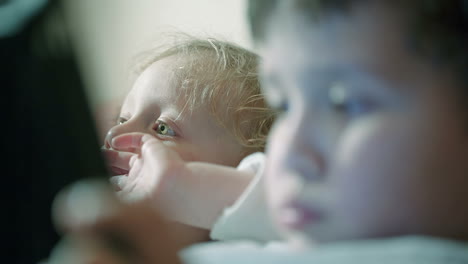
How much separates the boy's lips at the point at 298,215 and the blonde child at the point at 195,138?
0.18 metres

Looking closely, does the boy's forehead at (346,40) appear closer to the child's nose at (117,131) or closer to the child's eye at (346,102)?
the child's eye at (346,102)

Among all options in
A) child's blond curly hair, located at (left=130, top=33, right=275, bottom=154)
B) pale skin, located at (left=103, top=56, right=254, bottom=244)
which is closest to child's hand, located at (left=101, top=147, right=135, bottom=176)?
pale skin, located at (left=103, top=56, right=254, bottom=244)

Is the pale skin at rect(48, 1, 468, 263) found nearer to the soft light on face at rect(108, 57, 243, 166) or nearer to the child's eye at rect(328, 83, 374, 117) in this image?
the child's eye at rect(328, 83, 374, 117)


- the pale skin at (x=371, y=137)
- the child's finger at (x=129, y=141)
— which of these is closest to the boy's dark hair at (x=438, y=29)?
the pale skin at (x=371, y=137)

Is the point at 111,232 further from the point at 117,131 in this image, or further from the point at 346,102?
the point at 117,131

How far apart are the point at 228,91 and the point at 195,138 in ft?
0.38

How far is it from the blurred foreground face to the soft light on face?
39 cm

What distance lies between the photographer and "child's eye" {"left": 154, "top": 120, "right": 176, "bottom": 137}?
31.0 inches

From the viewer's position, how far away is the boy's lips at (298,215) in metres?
0.38

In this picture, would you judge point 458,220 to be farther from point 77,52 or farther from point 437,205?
point 77,52

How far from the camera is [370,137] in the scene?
360 millimetres

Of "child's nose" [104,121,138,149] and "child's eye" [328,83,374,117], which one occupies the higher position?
"child's eye" [328,83,374,117]

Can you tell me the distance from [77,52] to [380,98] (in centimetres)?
27

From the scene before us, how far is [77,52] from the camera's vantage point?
446 millimetres
